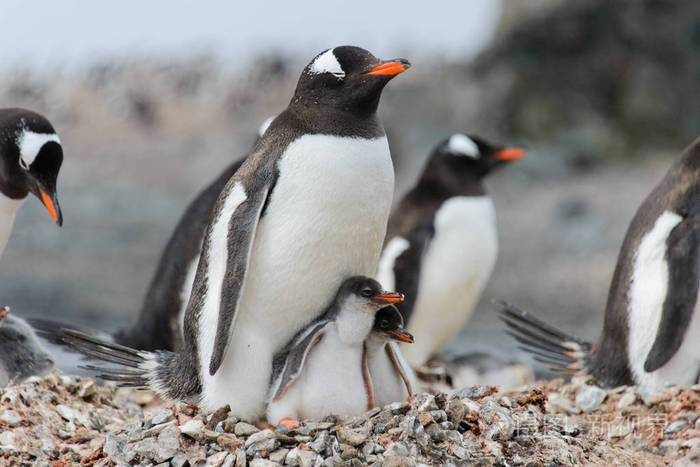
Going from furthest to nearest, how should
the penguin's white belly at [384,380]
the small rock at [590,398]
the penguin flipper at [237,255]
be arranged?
the small rock at [590,398] → the penguin's white belly at [384,380] → the penguin flipper at [237,255]

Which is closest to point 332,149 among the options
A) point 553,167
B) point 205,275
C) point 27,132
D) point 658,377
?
point 205,275

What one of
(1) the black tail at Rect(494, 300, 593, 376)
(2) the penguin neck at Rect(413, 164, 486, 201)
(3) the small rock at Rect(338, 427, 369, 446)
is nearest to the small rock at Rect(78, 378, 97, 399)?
(3) the small rock at Rect(338, 427, 369, 446)

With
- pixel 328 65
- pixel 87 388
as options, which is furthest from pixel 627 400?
pixel 87 388

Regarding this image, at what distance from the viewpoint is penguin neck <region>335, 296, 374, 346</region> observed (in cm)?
306

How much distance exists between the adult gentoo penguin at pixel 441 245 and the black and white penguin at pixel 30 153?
2855 millimetres

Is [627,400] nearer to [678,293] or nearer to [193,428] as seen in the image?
[678,293]

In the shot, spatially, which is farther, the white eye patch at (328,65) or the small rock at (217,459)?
the white eye patch at (328,65)

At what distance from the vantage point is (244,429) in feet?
9.93

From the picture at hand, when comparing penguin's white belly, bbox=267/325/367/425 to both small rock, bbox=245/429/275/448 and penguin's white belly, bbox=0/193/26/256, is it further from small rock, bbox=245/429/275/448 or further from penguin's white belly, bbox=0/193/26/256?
penguin's white belly, bbox=0/193/26/256

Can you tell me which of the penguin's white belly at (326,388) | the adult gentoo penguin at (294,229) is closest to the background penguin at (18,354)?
the adult gentoo penguin at (294,229)

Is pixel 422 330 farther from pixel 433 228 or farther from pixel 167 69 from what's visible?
pixel 167 69

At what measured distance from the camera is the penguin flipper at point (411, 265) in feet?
19.6

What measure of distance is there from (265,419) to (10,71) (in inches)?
1078

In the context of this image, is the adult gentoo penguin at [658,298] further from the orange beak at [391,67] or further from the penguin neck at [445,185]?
the penguin neck at [445,185]
